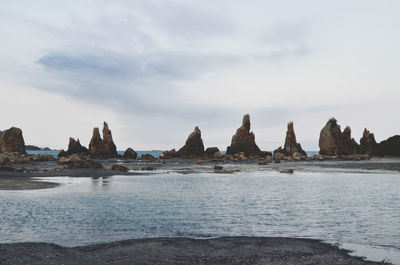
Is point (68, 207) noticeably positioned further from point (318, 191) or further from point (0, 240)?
point (318, 191)

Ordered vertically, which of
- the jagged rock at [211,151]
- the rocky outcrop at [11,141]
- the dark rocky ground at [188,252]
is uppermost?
the rocky outcrop at [11,141]

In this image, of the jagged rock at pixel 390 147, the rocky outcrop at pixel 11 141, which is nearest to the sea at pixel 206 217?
the jagged rock at pixel 390 147

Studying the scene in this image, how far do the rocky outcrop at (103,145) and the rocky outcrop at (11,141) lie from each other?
2551 centimetres

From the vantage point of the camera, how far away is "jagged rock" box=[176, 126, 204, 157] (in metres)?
128

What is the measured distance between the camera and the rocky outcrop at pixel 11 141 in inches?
5044

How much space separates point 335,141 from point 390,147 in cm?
2594

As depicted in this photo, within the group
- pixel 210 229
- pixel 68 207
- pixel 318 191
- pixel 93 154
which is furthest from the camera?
pixel 93 154

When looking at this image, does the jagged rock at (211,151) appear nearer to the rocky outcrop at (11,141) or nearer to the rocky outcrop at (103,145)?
the rocky outcrop at (103,145)

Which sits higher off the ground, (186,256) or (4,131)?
(4,131)

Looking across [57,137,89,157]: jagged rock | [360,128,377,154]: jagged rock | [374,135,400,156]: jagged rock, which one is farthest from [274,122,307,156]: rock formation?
[57,137,89,157]: jagged rock

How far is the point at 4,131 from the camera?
429ft

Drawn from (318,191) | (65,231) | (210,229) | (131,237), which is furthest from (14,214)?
(318,191)

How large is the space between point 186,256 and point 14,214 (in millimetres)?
→ 11296

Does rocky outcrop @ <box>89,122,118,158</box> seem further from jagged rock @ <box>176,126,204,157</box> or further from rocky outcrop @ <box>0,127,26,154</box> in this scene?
rocky outcrop @ <box>0,127,26,154</box>
